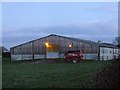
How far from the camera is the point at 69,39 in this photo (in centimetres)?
6644

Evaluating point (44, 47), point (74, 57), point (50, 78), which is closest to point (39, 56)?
point (44, 47)

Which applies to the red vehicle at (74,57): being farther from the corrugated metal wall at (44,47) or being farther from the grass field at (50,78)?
the grass field at (50,78)

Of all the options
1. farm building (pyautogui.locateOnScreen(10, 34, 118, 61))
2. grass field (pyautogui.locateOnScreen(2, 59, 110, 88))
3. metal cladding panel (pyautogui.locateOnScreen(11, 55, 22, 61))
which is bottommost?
metal cladding panel (pyautogui.locateOnScreen(11, 55, 22, 61))

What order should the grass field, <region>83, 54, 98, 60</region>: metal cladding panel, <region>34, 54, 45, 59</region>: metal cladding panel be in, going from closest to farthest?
the grass field, <region>83, 54, 98, 60</region>: metal cladding panel, <region>34, 54, 45, 59</region>: metal cladding panel

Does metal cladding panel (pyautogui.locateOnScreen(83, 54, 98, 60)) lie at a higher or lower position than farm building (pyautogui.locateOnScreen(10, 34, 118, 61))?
lower

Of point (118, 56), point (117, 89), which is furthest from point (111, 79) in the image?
point (118, 56)

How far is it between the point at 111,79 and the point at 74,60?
45339mm

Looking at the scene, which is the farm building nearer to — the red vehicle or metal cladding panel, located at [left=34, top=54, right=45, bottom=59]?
metal cladding panel, located at [left=34, top=54, right=45, bottom=59]

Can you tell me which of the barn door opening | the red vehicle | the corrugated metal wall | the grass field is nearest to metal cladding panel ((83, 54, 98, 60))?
the corrugated metal wall

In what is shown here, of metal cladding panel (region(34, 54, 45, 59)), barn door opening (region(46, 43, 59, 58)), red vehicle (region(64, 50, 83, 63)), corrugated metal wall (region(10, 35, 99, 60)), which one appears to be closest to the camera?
red vehicle (region(64, 50, 83, 63))

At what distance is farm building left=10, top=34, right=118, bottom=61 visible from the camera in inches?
2557

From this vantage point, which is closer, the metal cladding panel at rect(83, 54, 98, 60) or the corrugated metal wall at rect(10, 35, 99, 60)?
the metal cladding panel at rect(83, 54, 98, 60)

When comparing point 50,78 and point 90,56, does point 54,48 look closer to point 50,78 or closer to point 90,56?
point 90,56

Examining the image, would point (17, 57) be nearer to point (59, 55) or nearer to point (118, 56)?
point (59, 55)
